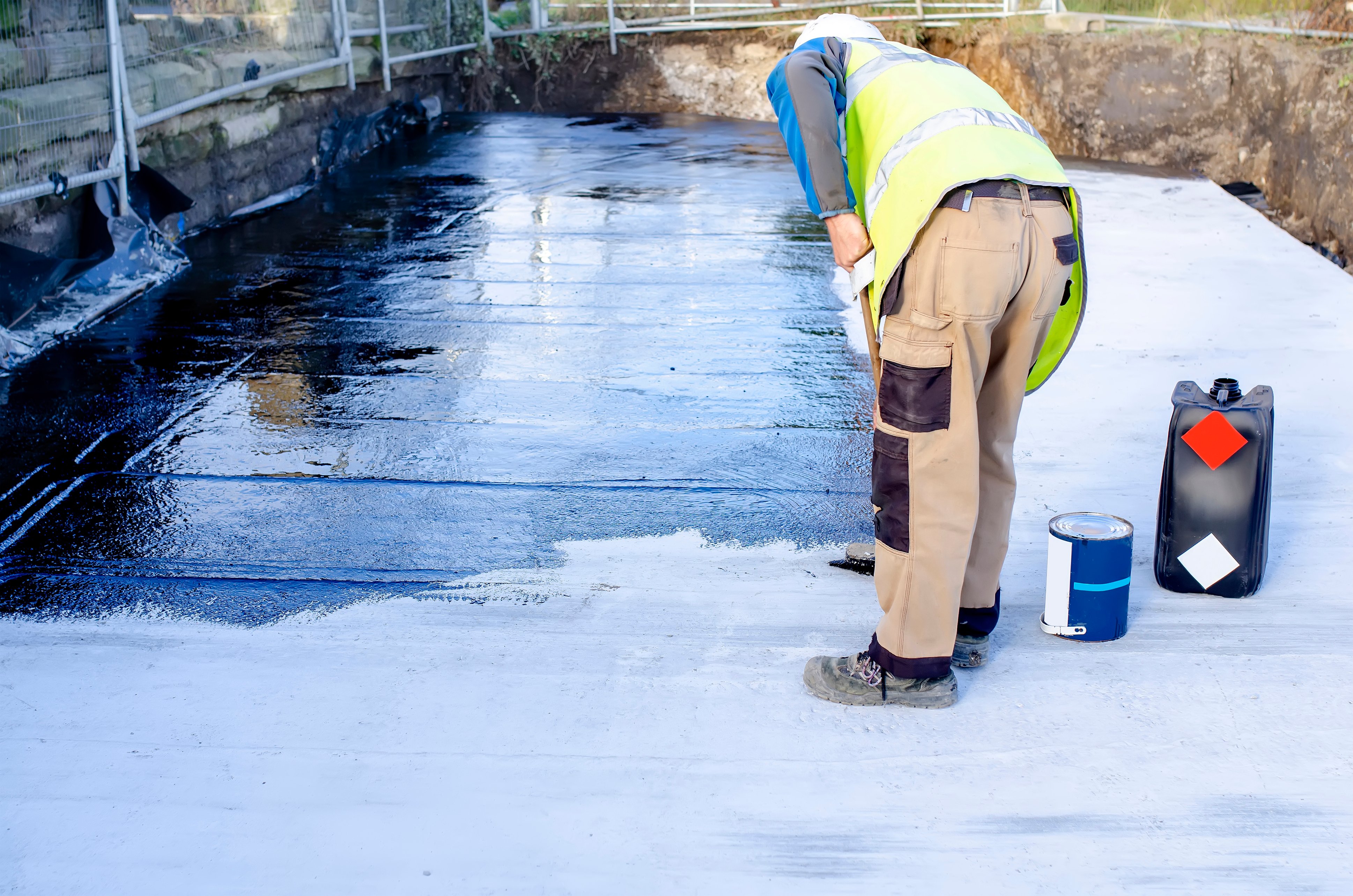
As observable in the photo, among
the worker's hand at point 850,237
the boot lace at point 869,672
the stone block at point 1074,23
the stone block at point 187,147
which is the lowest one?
the boot lace at point 869,672

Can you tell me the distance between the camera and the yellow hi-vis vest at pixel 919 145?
7.74ft

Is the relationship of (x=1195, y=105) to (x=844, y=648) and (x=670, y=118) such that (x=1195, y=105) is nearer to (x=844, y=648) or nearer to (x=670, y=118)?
(x=670, y=118)

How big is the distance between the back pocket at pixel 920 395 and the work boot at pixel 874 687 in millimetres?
579

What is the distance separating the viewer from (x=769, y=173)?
941cm

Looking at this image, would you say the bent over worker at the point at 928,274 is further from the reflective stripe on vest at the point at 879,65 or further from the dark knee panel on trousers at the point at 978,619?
the dark knee panel on trousers at the point at 978,619

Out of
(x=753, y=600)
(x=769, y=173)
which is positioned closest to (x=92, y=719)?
(x=753, y=600)

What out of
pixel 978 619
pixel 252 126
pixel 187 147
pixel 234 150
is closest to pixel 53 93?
pixel 187 147

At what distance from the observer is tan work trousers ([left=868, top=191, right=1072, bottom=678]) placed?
2379 mm

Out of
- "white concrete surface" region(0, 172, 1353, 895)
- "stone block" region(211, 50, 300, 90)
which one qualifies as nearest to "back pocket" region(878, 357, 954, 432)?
"white concrete surface" region(0, 172, 1353, 895)

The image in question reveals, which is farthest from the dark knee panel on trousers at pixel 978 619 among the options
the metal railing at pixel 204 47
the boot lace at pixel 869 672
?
A: the metal railing at pixel 204 47

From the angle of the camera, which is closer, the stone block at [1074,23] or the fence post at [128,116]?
the fence post at [128,116]

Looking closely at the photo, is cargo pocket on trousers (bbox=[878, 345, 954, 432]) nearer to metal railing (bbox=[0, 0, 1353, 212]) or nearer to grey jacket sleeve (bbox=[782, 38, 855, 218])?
grey jacket sleeve (bbox=[782, 38, 855, 218])

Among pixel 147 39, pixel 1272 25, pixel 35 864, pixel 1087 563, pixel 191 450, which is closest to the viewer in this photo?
pixel 35 864

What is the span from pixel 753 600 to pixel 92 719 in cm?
159
